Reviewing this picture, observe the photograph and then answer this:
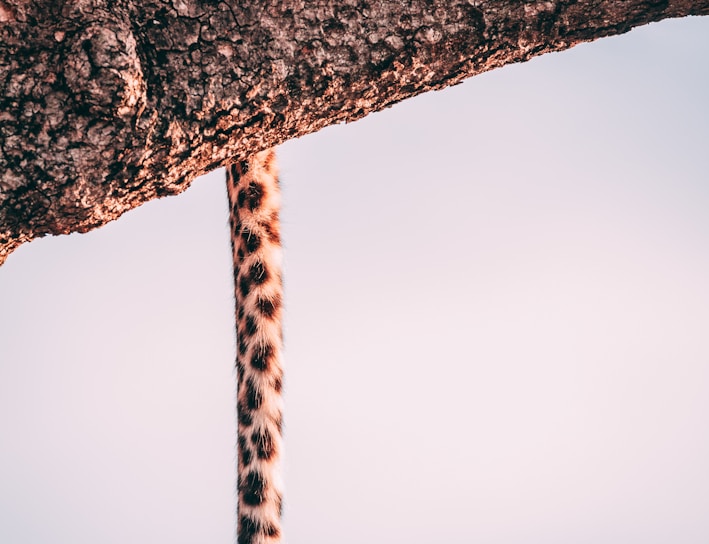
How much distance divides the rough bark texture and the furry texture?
968 mm

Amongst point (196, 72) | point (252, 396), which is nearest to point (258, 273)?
point (252, 396)

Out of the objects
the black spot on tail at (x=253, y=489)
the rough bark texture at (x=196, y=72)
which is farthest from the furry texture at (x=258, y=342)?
the rough bark texture at (x=196, y=72)

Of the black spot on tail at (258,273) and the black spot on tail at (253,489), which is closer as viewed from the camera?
the black spot on tail at (253,489)

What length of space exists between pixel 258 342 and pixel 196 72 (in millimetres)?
1391

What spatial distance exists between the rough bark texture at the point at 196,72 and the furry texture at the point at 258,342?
97 cm

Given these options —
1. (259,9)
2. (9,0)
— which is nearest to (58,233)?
(9,0)

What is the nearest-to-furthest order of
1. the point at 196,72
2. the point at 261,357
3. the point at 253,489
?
1. the point at 196,72
2. the point at 253,489
3. the point at 261,357

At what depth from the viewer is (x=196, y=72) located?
6.79 feet

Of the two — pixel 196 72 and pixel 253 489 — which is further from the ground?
pixel 196 72

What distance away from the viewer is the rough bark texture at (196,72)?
194cm

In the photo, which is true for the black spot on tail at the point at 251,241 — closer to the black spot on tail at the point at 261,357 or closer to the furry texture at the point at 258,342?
the furry texture at the point at 258,342

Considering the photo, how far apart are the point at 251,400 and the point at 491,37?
1671 millimetres

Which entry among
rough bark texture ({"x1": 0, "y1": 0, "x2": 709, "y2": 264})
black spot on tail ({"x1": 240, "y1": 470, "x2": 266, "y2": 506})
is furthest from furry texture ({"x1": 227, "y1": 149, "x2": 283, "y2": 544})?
rough bark texture ({"x1": 0, "y1": 0, "x2": 709, "y2": 264})

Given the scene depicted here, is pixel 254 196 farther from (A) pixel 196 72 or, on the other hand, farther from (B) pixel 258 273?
(A) pixel 196 72
